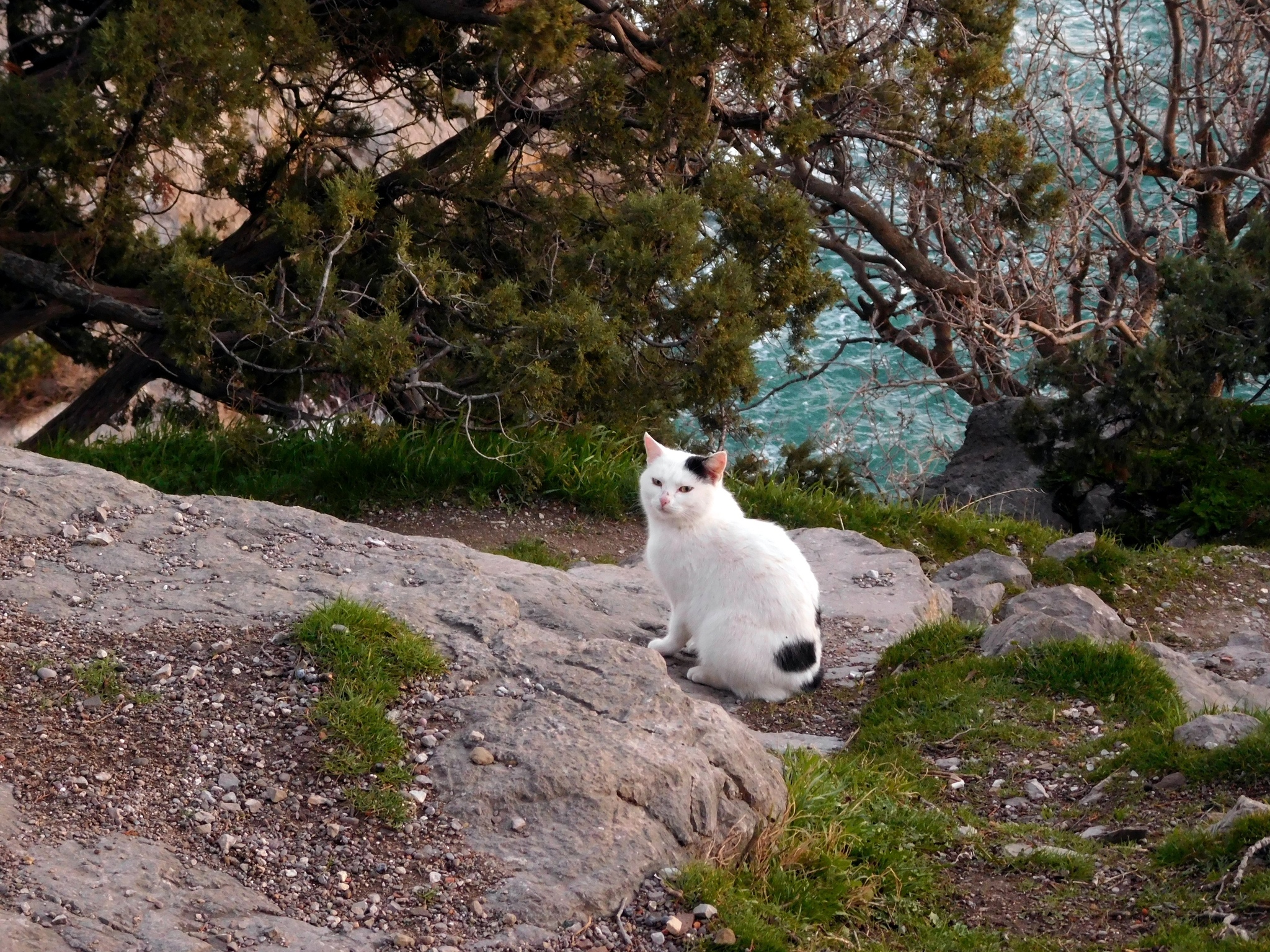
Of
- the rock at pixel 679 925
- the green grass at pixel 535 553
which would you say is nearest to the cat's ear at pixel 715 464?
the green grass at pixel 535 553

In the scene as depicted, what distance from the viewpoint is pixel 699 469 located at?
19.1 ft

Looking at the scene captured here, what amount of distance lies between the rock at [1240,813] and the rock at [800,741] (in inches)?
56.8

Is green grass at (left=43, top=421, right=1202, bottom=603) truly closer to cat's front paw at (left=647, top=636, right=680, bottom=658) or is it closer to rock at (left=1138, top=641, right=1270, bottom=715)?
rock at (left=1138, top=641, right=1270, bottom=715)

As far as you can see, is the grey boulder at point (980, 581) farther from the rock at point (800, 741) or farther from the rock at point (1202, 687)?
the rock at point (800, 741)

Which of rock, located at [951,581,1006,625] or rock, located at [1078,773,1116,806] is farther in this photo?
rock, located at [951,581,1006,625]

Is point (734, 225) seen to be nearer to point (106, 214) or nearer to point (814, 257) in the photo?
point (814, 257)

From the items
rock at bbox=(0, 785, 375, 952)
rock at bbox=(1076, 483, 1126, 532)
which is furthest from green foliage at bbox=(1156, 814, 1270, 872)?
rock at bbox=(1076, 483, 1126, 532)

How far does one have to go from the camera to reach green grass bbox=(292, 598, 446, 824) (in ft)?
11.8

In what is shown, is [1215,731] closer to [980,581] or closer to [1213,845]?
[1213,845]

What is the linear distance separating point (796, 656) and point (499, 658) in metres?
1.69

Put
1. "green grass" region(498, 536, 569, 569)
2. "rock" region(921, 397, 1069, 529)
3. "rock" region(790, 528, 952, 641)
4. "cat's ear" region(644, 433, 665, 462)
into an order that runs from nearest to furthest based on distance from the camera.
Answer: "cat's ear" region(644, 433, 665, 462) < "rock" region(790, 528, 952, 641) < "green grass" region(498, 536, 569, 569) < "rock" region(921, 397, 1069, 529)

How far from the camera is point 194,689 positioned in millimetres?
3816

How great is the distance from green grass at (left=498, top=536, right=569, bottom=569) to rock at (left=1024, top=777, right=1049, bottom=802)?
11.3ft

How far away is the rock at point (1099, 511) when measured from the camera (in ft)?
32.1
